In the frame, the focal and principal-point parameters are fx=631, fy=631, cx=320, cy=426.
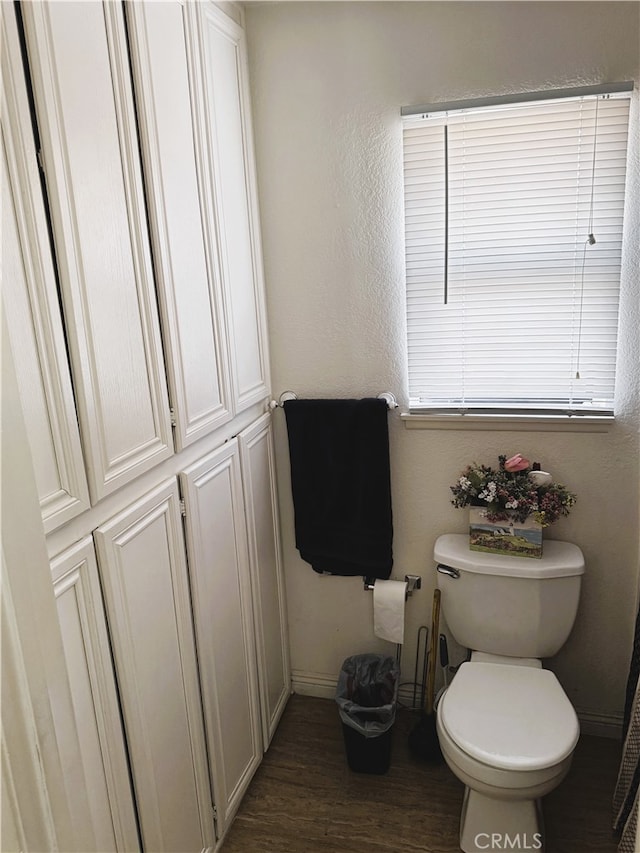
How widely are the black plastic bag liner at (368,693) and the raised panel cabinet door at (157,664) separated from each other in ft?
1.92

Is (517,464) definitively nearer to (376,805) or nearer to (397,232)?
(397,232)

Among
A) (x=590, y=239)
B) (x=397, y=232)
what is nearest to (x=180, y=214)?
(x=397, y=232)

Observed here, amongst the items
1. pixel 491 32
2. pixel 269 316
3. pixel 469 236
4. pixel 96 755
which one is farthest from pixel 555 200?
pixel 96 755

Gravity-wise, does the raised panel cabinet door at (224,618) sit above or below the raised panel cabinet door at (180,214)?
below

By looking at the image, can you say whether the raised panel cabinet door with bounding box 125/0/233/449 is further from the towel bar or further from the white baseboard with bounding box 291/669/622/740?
the white baseboard with bounding box 291/669/622/740

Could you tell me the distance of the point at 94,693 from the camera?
1.25 meters

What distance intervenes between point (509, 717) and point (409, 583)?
64 centimetres

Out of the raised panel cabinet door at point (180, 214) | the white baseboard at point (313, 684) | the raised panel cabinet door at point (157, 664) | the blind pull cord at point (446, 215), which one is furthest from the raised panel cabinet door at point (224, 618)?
the blind pull cord at point (446, 215)

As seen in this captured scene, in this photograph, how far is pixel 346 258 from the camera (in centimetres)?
214

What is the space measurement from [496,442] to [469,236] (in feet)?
2.26

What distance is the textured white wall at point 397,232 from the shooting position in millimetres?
1873

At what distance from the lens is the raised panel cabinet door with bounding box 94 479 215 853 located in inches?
52.2

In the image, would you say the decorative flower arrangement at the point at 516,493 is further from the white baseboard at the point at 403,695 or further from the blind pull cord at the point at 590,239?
the white baseboard at the point at 403,695

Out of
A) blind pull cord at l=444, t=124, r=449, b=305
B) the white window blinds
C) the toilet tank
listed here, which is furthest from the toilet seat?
blind pull cord at l=444, t=124, r=449, b=305
